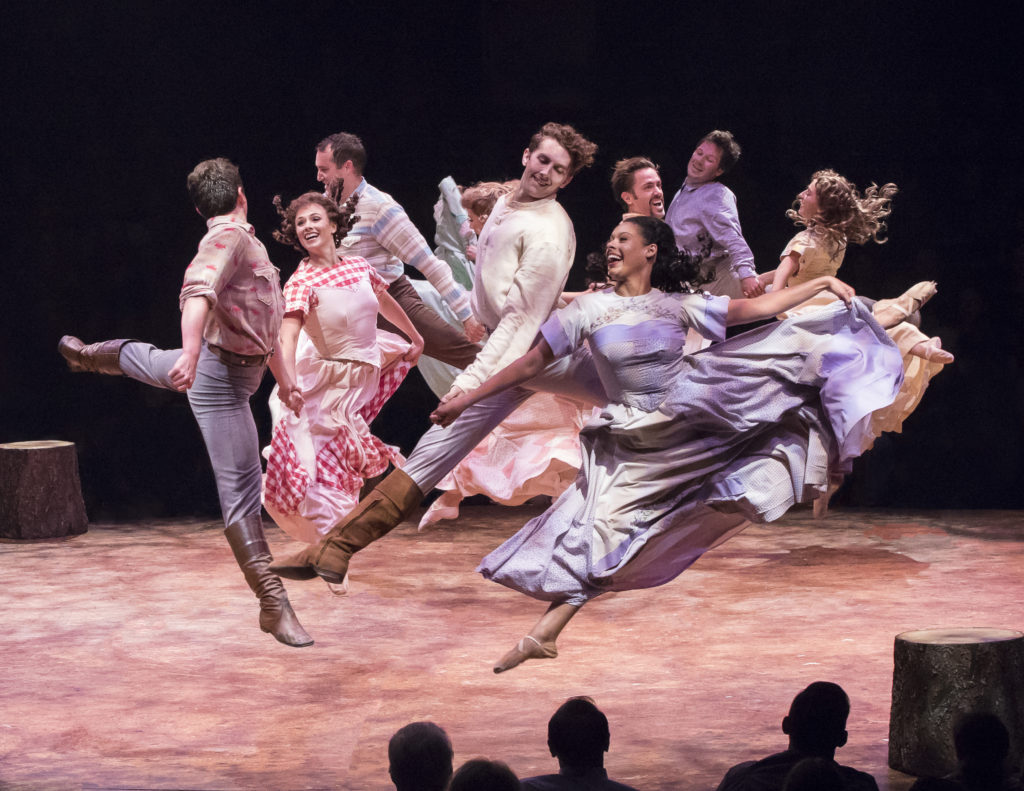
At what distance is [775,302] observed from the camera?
489cm

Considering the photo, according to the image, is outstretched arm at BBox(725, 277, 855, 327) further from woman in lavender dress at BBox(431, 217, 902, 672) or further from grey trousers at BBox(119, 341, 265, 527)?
grey trousers at BBox(119, 341, 265, 527)

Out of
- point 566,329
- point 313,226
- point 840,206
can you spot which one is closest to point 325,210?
point 313,226

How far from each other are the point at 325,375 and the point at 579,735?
322 cm

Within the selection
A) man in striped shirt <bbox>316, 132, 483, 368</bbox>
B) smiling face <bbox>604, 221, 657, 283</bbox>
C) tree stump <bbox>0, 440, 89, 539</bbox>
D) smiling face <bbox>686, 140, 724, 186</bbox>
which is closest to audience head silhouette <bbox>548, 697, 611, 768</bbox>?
smiling face <bbox>604, 221, 657, 283</bbox>

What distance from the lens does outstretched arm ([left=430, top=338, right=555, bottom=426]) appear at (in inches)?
194

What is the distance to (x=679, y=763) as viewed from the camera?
A: 4.56 metres

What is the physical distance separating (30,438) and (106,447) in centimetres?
41

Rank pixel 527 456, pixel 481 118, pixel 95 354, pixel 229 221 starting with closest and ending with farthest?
1. pixel 229 221
2. pixel 95 354
3. pixel 527 456
4. pixel 481 118

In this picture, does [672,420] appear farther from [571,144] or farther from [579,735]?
[579,735]

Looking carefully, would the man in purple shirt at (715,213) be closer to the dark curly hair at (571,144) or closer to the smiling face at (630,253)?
the dark curly hair at (571,144)

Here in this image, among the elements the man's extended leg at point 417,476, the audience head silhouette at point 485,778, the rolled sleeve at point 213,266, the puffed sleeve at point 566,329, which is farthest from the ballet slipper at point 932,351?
the audience head silhouette at point 485,778

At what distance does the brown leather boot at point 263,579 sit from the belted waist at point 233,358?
521mm

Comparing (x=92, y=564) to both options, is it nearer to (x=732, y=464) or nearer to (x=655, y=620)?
(x=655, y=620)

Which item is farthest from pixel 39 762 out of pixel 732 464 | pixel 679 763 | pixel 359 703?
pixel 732 464
